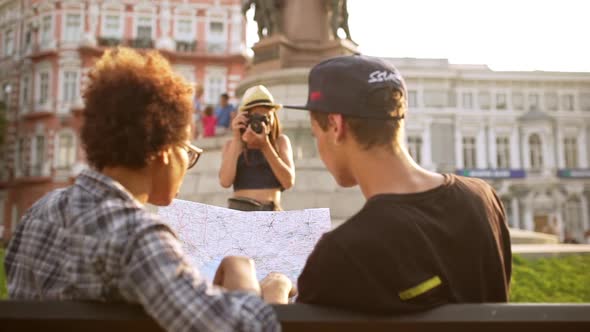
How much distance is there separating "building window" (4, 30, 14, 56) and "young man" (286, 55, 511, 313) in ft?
129

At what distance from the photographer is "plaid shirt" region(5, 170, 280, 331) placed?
112cm

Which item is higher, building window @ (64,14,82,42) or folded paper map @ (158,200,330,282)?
building window @ (64,14,82,42)

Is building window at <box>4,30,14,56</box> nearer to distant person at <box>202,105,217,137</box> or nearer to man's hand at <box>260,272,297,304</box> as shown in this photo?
distant person at <box>202,105,217,137</box>

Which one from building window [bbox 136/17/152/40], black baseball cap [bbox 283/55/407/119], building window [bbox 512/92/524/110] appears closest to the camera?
black baseball cap [bbox 283/55/407/119]

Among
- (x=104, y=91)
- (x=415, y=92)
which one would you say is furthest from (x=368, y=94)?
(x=415, y=92)

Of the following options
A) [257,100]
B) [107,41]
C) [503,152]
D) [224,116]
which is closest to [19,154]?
[107,41]

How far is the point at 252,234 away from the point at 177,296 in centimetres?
103

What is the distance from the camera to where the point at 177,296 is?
3.63 ft

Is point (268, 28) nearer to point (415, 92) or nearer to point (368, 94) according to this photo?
point (368, 94)

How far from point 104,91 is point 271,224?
37.4 inches

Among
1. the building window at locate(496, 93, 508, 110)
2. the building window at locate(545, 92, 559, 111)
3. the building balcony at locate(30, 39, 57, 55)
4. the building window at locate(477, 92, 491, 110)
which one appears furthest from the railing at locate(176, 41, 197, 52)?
the building window at locate(545, 92, 559, 111)

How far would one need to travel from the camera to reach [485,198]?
162 cm

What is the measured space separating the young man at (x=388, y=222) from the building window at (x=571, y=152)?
1770 inches

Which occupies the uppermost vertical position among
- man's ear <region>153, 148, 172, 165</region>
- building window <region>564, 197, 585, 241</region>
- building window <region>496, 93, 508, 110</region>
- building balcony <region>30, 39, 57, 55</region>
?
building balcony <region>30, 39, 57, 55</region>
